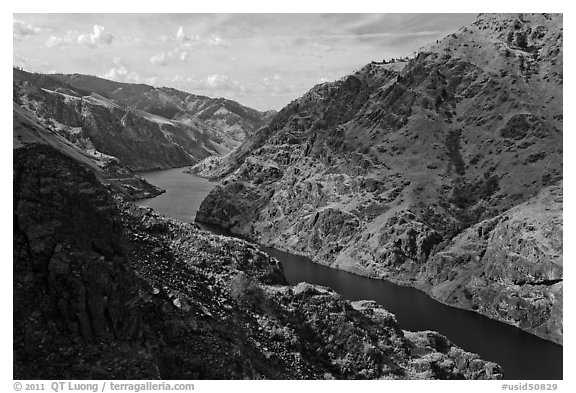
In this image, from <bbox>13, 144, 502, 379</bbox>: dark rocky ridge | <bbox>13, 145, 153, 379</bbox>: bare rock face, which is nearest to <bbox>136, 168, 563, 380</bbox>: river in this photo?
<bbox>13, 144, 502, 379</bbox>: dark rocky ridge

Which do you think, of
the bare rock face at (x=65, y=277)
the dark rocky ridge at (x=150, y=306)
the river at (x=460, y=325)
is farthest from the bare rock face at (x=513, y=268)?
the bare rock face at (x=65, y=277)

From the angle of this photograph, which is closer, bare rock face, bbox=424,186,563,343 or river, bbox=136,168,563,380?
river, bbox=136,168,563,380

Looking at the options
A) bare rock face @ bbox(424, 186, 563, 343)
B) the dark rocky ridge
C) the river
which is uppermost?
the dark rocky ridge

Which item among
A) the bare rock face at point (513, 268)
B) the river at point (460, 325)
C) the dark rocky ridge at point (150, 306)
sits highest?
the dark rocky ridge at point (150, 306)

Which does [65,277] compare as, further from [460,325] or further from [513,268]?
[513,268]

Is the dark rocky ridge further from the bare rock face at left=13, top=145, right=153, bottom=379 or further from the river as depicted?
the river

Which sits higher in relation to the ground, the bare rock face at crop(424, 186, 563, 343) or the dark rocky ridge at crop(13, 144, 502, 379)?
the dark rocky ridge at crop(13, 144, 502, 379)

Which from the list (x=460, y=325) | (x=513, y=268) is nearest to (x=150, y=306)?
(x=460, y=325)

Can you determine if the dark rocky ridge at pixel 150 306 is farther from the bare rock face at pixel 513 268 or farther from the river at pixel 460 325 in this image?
the bare rock face at pixel 513 268
